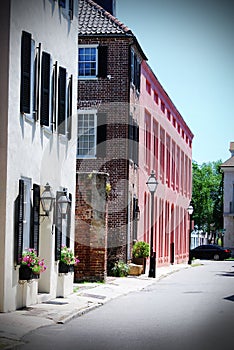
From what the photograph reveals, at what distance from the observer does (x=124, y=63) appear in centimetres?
2856

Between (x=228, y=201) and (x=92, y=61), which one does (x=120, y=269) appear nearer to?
Answer: (x=92, y=61)

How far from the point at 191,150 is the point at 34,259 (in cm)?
4192

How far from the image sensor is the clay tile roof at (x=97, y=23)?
93.4 feet

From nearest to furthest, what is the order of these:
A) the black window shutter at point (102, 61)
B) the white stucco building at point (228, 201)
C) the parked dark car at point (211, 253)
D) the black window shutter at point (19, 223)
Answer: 1. the black window shutter at point (19, 223)
2. the black window shutter at point (102, 61)
3. the parked dark car at point (211, 253)
4. the white stucco building at point (228, 201)

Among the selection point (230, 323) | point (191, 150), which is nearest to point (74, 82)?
point (230, 323)

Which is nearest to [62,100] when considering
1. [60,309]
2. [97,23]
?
[60,309]

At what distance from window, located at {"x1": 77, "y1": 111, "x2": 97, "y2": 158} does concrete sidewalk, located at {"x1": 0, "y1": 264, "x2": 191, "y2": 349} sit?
621cm

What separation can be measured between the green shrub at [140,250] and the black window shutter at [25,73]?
14.8m

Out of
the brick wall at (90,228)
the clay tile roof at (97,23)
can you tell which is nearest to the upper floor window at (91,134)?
the clay tile roof at (97,23)

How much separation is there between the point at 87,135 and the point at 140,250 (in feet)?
15.4

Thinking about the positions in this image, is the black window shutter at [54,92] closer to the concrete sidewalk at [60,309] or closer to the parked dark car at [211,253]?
the concrete sidewalk at [60,309]

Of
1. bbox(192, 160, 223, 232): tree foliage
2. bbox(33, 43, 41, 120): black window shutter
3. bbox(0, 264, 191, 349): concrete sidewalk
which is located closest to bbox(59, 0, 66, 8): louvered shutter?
bbox(33, 43, 41, 120): black window shutter

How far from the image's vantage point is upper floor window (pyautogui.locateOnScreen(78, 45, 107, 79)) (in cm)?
2861

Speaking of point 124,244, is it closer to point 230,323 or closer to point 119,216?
point 119,216
